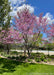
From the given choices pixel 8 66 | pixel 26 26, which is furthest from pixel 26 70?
pixel 26 26

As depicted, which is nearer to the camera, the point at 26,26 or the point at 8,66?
the point at 8,66

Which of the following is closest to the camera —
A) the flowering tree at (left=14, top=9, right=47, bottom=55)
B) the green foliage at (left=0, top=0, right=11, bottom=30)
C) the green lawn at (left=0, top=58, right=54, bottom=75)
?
the green lawn at (left=0, top=58, right=54, bottom=75)

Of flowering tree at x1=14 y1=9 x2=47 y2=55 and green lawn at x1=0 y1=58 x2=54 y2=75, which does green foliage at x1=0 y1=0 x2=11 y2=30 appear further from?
green lawn at x1=0 y1=58 x2=54 y2=75

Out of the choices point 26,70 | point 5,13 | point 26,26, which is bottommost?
point 26,70

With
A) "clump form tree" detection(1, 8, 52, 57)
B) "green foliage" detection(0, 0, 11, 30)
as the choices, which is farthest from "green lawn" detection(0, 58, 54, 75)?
"green foliage" detection(0, 0, 11, 30)

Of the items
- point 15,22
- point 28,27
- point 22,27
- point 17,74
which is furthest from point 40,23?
point 17,74

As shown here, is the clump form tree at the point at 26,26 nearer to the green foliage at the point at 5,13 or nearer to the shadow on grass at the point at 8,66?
the shadow on grass at the point at 8,66

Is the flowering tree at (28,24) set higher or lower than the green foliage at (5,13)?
lower

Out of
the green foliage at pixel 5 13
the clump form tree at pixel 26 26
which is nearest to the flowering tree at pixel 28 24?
the clump form tree at pixel 26 26

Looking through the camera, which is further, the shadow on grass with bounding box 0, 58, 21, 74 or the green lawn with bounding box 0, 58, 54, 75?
the shadow on grass with bounding box 0, 58, 21, 74

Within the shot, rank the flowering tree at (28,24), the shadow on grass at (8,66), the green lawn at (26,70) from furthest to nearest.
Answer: the flowering tree at (28,24) < the shadow on grass at (8,66) < the green lawn at (26,70)

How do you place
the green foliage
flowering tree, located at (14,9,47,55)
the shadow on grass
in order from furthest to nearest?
the green foliage, flowering tree, located at (14,9,47,55), the shadow on grass

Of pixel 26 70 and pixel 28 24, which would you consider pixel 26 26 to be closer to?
pixel 28 24

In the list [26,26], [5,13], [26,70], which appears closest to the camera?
[26,70]
